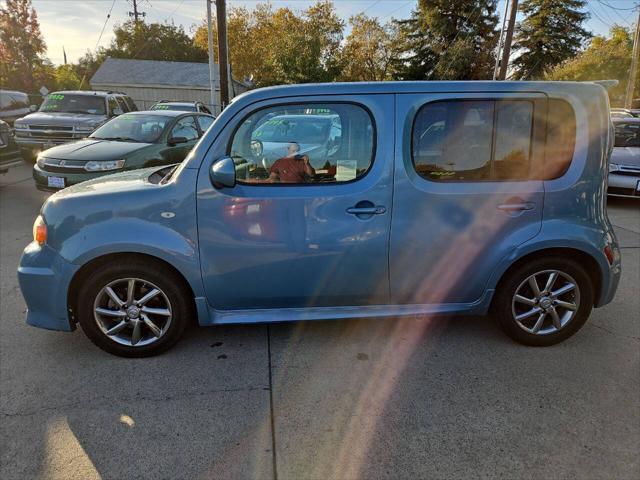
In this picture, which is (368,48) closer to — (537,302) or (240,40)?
(240,40)

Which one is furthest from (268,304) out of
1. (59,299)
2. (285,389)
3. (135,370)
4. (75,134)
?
(75,134)

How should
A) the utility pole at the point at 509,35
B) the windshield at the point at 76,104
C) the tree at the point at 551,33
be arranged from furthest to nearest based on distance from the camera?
the tree at the point at 551,33 < the utility pole at the point at 509,35 < the windshield at the point at 76,104

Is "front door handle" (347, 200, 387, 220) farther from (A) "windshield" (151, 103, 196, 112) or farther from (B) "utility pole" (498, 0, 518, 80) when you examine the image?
(B) "utility pole" (498, 0, 518, 80)

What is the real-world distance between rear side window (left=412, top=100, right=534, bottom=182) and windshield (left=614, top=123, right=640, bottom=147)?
7508mm

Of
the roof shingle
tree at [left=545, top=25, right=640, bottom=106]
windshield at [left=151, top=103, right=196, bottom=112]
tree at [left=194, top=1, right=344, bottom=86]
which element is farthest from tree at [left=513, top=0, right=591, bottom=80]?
windshield at [left=151, top=103, right=196, bottom=112]

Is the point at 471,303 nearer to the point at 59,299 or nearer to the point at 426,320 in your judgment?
the point at 426,320

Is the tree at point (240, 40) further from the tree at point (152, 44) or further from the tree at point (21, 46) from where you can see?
the tree at point (21, 46)

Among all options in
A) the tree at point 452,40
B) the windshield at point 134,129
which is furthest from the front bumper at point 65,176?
the tree at point 452,40

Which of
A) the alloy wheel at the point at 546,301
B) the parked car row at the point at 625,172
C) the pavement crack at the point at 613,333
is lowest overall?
the pavement crack at the point at 613,333

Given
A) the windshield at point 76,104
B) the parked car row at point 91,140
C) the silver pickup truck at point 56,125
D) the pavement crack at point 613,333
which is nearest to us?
the pavement crack at point 613,333

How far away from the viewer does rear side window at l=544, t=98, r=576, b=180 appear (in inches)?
120

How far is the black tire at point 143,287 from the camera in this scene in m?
3.00

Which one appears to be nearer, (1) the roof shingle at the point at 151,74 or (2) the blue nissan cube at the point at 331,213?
(2) the blue nissan cube at the point at 331,213

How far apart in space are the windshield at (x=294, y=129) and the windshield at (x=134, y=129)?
5219 millimetres
